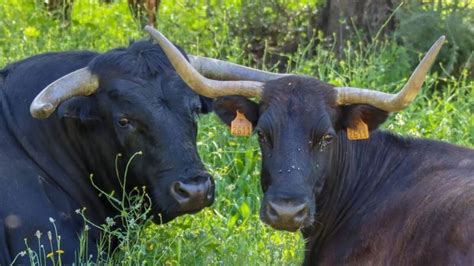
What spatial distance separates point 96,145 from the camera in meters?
8.73

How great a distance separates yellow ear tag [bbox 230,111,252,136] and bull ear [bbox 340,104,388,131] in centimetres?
62

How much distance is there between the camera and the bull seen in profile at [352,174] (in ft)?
24.8

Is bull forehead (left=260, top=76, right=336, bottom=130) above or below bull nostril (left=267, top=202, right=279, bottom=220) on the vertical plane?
above

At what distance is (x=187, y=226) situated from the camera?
362 inches

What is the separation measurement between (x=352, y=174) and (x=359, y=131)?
43 centimetres

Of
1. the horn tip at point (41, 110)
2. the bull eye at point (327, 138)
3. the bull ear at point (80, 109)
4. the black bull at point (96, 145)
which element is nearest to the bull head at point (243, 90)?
the bull eye at point (327, 138)

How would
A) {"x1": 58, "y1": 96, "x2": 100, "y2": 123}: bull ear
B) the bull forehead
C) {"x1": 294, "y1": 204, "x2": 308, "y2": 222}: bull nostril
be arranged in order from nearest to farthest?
{"x1": 294, "y1": 204, "x2": 308, "y2": 222}: bull nostril, the bull forehead, {"x1": 58, "y1": 96, "x2": 100, "y2": 123}: bull ear

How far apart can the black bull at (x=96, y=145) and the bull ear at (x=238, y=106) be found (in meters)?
0.37

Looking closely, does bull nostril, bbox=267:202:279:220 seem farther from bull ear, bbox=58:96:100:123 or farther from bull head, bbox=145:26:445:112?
bull ear, bbox=58:96:100:123

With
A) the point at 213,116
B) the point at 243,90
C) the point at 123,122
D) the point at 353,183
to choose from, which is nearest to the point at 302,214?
the point at 353,183

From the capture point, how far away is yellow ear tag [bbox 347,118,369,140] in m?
8.02

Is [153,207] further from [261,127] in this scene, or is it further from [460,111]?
[460,111]

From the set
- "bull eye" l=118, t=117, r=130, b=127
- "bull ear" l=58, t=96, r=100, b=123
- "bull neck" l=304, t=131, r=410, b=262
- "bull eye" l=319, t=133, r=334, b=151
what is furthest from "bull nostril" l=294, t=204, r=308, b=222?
"bull ear" l=58, t=96, r=100, b=123

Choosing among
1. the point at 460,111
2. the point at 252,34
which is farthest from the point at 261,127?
the point at 252,34
